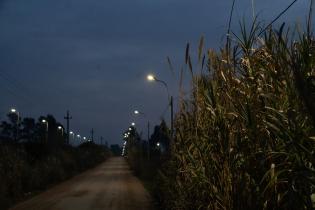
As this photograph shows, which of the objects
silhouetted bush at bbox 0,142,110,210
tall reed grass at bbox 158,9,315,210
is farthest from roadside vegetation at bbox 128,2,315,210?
silhouetted bush at bbox 0,142,110,210

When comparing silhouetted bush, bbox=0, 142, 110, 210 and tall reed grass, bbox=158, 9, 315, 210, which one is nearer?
tall reed grass, bbox=158, 9, 315, 210

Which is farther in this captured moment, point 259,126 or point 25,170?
point 25,170

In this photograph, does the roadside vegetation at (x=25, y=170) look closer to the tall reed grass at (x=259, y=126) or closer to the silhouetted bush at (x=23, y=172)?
the silhouetted bush at (x=23, y=172)

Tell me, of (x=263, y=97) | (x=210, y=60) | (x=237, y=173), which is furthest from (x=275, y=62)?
(x=210, y=60)

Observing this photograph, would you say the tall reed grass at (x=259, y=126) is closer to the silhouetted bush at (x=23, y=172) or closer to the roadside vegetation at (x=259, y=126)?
the roadside vegetation at (x=259, y=126)

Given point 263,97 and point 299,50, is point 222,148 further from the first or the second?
point 299,50

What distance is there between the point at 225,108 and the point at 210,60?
3.34 feet

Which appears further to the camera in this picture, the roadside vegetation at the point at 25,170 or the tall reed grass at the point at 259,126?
the roadside vegetation at the point at 25,170

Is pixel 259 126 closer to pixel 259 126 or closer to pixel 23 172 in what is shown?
pixel 259 126

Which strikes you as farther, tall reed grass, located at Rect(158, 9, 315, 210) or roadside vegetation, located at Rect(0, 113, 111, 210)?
roadside vegetation, located at Rect(0, 113, 111, 210)

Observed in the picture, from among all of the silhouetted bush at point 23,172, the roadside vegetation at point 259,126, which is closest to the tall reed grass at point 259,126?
the roadside vegetation at point 259,126

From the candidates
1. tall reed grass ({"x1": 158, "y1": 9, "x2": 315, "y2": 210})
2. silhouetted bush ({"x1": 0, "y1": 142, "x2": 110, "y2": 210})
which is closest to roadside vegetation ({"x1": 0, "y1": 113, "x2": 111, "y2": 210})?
silhouetted bush ({"x1": 0, "y1": 142, "x2": 110, "y2": 210})

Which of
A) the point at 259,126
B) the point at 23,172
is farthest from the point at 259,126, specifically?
the point at 23,172

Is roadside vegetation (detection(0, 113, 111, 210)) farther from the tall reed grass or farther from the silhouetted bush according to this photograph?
the tall reed grass
